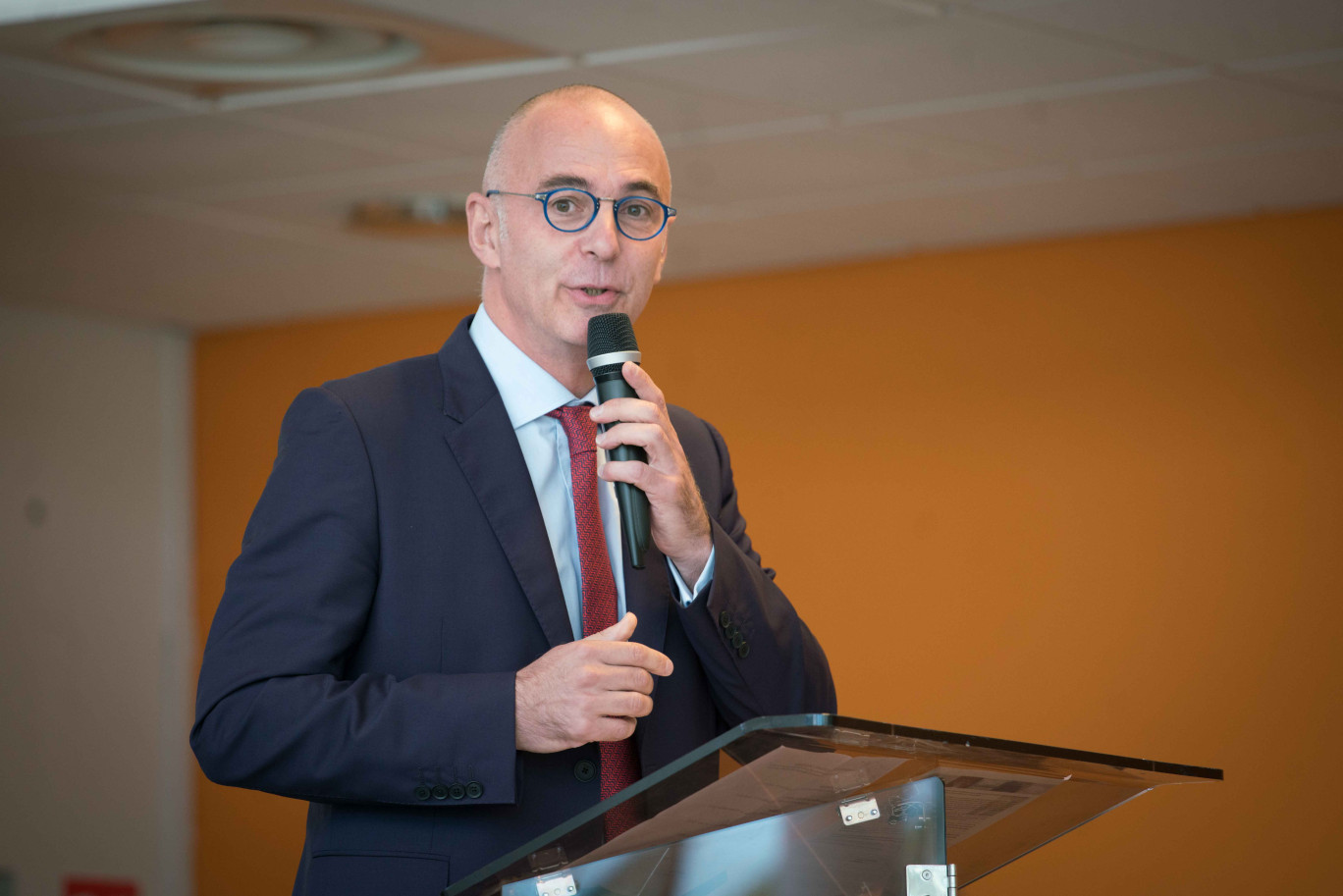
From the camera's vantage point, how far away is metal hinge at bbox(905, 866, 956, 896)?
1214 millimetres

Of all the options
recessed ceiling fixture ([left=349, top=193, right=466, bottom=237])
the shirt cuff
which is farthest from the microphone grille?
recessed ceiling fixture ([left=349, top=193, right=466, bottom=237])

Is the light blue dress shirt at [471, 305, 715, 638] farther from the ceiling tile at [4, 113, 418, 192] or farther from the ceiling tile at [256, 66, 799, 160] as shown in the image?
the ceiling tile at [4, 113, 418, 192]

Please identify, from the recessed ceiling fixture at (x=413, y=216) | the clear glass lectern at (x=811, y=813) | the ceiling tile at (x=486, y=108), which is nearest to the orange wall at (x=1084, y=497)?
the recessed ceiling fixture at (x=413, y=216)

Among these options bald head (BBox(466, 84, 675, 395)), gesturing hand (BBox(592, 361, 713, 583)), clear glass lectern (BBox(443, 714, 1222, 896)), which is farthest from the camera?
bald head (BBox(466, 84, 675, 395))

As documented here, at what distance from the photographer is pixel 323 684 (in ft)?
4.66

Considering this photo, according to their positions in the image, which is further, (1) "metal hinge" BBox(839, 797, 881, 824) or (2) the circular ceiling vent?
(2) the circular ceiling vent

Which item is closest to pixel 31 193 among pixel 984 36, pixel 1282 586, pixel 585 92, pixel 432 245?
pixel 432 245

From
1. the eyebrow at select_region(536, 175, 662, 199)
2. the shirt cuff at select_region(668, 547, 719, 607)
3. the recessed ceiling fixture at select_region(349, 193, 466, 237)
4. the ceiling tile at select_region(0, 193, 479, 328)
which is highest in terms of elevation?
the ceiling tile at select_region(0, 193, 479, 328)

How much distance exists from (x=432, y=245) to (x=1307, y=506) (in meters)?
3.45

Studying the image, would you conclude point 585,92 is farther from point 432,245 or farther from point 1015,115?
point 432,245

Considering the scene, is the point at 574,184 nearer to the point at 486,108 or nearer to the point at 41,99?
the point at 486,108

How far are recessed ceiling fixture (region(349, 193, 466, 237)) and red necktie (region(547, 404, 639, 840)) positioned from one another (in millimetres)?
3389

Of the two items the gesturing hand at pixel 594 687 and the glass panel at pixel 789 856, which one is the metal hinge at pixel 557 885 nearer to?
the glass panel at pixel 789 856

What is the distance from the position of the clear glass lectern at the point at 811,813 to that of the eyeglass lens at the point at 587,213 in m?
0.75
